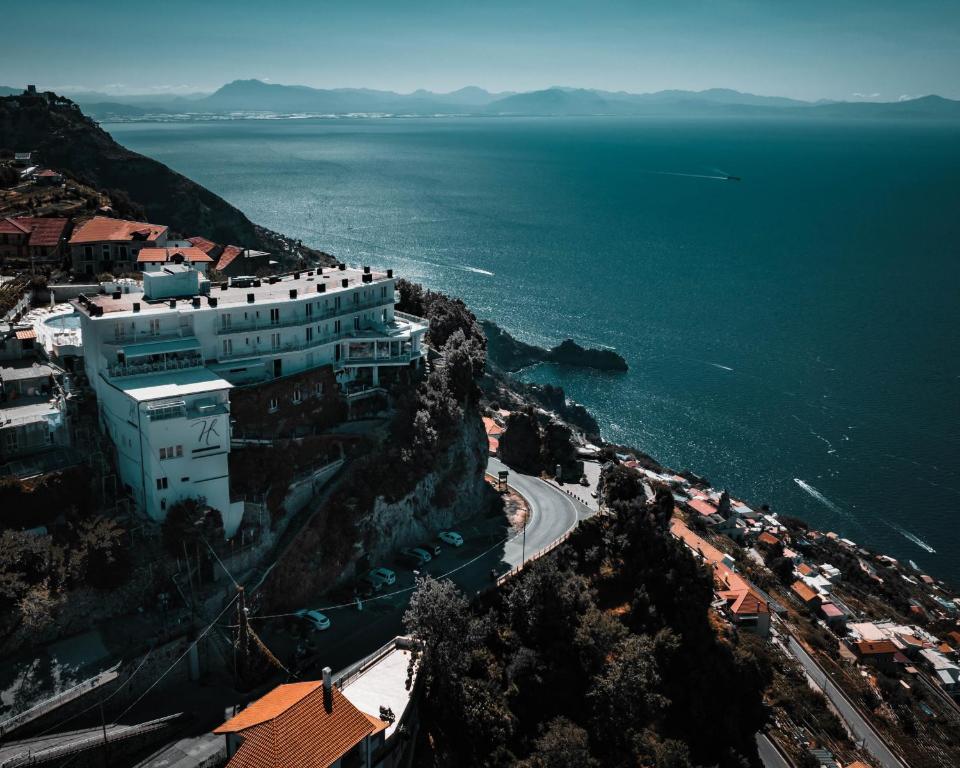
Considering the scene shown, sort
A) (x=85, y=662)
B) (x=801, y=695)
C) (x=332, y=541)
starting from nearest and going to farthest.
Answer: (x=85, y=662)
(x=332, y=541)
(x=801, y=695)

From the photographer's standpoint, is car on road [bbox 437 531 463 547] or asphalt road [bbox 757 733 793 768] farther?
car on road [bbox 437 531 463 547]

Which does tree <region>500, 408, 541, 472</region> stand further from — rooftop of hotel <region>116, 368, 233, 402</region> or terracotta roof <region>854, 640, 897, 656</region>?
terracotta roof <region>854, 640, 897, 656</region>

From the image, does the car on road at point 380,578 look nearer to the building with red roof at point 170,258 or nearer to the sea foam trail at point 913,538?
the building with red roof at point 170,258

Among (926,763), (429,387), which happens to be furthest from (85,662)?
(926,763)

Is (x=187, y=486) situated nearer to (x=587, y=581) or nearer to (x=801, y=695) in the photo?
(x=587, y=581)

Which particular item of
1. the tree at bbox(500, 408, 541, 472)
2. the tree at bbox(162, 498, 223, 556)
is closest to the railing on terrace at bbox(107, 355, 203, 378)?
the tree at bbox(162, 498, 223, 556)

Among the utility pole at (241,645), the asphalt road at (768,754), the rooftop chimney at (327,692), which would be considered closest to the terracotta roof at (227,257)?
the utility pole at (241,645)

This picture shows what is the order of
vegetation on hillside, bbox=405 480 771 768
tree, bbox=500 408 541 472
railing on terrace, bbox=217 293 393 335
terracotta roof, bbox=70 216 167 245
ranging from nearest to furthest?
vegetation on hillside, bbox=405 480 771 768 → railing on terrace, bbox=217 293 393 335 → tree, bbox=500 408 541 472 → terracotta roof, bbox=70 216 167 245
